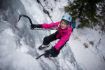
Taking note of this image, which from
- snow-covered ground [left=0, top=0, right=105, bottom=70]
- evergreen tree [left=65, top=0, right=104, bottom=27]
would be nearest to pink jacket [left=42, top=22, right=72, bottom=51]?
snow-covered ground [left=0, top=0, right=105, bottom=70]

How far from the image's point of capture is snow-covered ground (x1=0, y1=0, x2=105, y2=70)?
17.4 ft

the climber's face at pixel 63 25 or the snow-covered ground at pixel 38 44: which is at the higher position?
the climber's face at pixel 63 25

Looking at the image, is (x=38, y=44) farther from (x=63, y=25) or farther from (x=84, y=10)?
(x=84, y=10)

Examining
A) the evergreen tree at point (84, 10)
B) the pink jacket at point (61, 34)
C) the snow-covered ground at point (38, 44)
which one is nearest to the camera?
the snow-covered ground at point (38, 44)

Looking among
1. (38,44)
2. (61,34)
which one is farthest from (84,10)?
(38,44)

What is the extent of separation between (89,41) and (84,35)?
49 cm

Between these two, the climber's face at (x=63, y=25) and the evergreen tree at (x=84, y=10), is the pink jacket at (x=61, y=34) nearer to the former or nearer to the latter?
the climber's face at (x=63, y=25)

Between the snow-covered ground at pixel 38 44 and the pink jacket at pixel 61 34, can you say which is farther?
the pink jacket at pixel 61 34

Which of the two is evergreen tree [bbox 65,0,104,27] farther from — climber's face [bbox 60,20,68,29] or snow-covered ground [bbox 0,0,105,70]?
climber's face [bbox 60,20,68,29]

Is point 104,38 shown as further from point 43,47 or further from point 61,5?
point 43,47

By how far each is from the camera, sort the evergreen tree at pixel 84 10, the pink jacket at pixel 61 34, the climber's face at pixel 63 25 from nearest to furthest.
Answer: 1. the pink jacket at pixel 61 34
2. the climber's face at pixel 63 25
3. the evergreen tree at pixel 84 10

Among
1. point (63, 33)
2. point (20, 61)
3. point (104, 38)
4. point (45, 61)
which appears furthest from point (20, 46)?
point (104, 38)

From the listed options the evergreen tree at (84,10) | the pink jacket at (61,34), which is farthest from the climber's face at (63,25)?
the evergreen tree at (84,10)

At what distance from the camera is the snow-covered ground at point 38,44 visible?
5.29m
